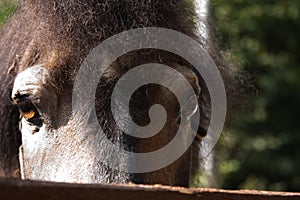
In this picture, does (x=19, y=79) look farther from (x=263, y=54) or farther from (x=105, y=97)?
(x=263, y=54)

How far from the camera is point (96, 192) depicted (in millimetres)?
1031

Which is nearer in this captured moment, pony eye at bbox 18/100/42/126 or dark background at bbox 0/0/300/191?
pony eye at bbox 18/100/42/126

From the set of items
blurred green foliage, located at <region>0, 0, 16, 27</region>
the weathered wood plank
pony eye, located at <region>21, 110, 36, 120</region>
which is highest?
blurred green foliage, located at <region>0, 0, 16, 27</region>

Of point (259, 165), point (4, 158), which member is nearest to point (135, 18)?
point (4, 158)

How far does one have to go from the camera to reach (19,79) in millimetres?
1960

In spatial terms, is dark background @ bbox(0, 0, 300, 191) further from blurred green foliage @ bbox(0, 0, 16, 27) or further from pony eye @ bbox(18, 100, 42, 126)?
pony eye @ bbox(18, 100, 42, 126)

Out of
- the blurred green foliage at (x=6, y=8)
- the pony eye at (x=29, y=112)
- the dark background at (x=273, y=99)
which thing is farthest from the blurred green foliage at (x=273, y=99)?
the pony eye at (x=29, y=112)

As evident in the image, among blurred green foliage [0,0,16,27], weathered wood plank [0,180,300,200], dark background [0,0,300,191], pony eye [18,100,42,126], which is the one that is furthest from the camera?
dark background [0,0,300,191]

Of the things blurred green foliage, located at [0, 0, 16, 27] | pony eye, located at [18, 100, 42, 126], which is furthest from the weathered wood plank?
blurred green foliage, located at [0, 0, 16, 27]

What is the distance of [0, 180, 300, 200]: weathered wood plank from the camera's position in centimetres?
99

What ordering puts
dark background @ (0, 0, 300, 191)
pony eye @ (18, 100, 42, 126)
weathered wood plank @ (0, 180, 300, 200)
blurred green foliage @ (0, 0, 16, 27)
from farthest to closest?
dark background @ (0, 0, 300, 191)
blurred green foliage @ (0, 0, 16, 27)
pony eye @ (18, 100, 42, 126)
weathered wood plank @ (0, 180, 300, 200)

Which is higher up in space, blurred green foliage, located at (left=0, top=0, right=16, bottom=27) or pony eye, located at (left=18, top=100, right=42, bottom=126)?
blurred green foliage, located at (left=0, top=0, right=16, bottom=27)

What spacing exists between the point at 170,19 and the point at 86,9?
0.67ft

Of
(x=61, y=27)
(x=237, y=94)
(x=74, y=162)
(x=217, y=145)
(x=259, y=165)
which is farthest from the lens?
(x=259, y=165)
